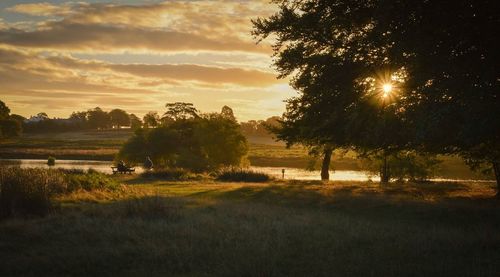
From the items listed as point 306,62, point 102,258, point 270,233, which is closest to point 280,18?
point 306,62

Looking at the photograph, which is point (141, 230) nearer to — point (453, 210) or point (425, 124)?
point (425, 124)

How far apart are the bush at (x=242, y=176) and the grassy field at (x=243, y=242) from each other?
74.2 feet

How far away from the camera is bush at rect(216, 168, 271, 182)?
42656mm

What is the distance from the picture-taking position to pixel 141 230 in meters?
13.5

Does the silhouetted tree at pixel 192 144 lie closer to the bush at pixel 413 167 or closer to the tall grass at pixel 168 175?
the tall grass at pixel 168 175

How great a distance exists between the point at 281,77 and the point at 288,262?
1102 cm

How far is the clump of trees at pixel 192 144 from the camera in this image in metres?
63.8

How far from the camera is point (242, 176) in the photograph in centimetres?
4338

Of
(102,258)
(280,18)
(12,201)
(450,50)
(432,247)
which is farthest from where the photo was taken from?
(280,18)

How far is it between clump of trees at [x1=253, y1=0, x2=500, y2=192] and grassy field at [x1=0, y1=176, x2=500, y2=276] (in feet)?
9.20

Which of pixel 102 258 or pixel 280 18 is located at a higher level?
pixel 280 18

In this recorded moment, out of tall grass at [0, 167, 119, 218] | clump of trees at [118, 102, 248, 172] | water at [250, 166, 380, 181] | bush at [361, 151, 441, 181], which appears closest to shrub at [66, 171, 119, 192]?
tall grass at [0, 167, 119, 218]

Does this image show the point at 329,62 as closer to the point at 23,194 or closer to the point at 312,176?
the point at 23,194

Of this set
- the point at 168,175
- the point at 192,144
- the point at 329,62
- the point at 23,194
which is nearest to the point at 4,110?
the point at 192,144
